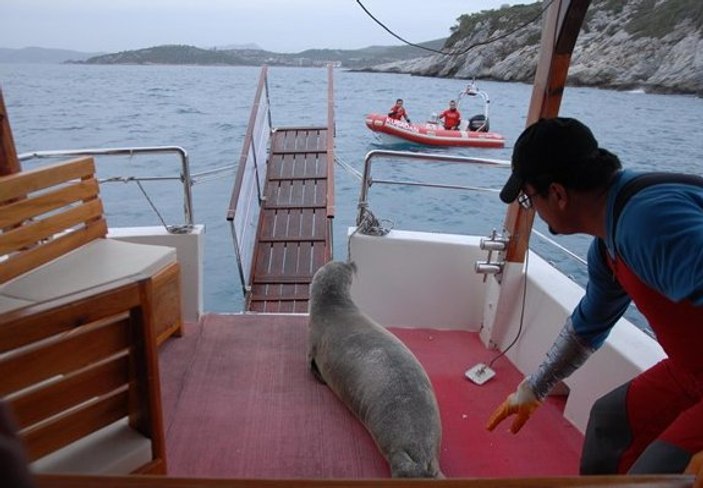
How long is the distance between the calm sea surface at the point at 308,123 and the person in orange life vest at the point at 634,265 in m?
2.56

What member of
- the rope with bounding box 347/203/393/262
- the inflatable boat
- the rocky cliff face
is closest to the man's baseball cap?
the rope with bounding box 347/203/393/262

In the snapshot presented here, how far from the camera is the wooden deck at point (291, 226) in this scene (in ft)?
15.6

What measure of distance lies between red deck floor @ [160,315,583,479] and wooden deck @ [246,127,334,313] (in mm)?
1484

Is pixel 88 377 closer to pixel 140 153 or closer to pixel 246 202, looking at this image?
pixel 140 153

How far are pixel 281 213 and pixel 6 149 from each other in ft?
11.8

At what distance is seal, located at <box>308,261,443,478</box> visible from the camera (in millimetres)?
1953

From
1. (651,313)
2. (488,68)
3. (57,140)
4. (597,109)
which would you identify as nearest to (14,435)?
(651,313)

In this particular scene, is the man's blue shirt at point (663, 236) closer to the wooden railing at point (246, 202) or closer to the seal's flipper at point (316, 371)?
the seal's flipper at point (316, 371)

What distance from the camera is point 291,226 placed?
5703mm

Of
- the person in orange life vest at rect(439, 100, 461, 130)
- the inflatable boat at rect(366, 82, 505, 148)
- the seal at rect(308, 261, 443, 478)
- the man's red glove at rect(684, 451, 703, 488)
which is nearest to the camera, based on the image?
the man's red glove at rect(684, 451, 703, 488)

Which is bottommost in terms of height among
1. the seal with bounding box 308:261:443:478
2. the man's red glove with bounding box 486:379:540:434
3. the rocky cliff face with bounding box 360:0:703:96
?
the seal with bounding box 308:261:443:478

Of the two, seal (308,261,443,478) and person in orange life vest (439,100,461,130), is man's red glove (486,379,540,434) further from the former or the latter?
person in orange life vest (439,100,461,130)

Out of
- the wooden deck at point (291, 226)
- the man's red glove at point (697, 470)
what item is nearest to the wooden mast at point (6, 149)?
the wooden deck at point (291, 226)

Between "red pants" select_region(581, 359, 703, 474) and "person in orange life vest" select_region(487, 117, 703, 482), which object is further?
"red pants" select_region(581, 359, 703, 474)
